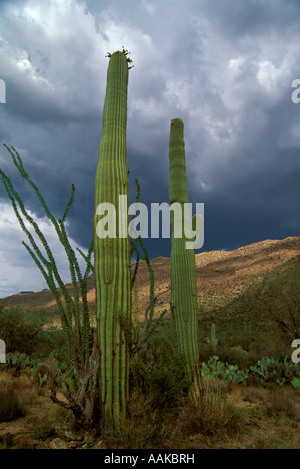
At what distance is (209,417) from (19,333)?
9.51 meters

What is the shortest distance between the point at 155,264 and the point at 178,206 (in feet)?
211

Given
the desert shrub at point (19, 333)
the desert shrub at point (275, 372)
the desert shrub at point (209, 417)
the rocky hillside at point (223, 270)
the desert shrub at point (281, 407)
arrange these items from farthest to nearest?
the rocky hillside at point (223, 270) < the desert shrub at point (19, 333) < the desert shrub at point (275, 372) < the desert shrub at point (281, 407) < the desert shrub at point (209, 417)

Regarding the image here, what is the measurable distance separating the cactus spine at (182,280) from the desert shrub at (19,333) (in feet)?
23.5

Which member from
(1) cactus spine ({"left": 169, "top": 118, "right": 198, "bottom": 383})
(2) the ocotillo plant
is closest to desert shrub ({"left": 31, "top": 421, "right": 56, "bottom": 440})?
(2) the ocotillo plant

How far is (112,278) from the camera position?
4.36 m

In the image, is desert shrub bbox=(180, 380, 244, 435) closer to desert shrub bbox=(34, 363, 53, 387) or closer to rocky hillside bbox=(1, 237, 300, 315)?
desert shrub bbox=(34, 363, 53, 387)

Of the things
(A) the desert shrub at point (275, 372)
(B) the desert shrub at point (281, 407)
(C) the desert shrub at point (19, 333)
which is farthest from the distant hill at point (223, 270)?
(B) the desert shrub at point (281, 407)

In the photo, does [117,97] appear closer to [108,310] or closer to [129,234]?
[129,234]

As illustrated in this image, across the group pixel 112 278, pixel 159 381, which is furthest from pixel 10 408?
pixel 112 278

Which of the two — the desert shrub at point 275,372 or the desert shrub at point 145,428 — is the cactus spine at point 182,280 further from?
the desert shrub at point 275,372

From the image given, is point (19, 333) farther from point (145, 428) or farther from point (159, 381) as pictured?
point (145, 428)

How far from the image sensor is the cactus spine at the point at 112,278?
158 inches

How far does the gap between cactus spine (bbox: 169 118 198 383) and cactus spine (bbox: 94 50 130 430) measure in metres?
2.17

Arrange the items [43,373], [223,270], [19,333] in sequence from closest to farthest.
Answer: [43,373] → [19,333] → [223,270]
